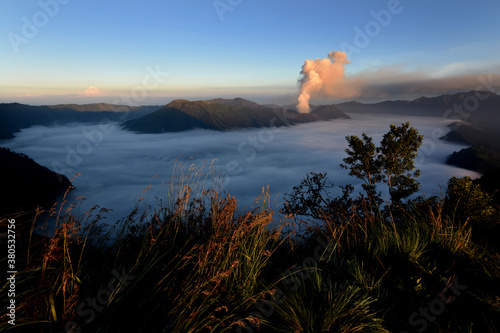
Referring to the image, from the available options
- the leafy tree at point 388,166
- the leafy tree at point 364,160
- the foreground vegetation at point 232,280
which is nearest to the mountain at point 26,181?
the leafy tree at point 388,166

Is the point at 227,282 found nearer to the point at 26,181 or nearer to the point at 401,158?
the point at 401,158

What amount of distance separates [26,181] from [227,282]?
101 m

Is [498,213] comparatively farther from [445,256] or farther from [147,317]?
[147,317]

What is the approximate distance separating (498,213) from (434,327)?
3890 mm

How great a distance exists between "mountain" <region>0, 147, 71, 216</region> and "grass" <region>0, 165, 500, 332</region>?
255 feet

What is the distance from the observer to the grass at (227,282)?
1883 mm

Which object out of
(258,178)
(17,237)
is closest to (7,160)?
(17,237)

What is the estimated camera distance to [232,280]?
2439 mm

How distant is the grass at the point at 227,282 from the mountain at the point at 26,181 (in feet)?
255

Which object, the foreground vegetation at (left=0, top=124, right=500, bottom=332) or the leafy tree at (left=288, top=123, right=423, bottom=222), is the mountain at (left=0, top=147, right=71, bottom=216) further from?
the foreground vegetation at (left=0, top=124, right=500, bottom=332)

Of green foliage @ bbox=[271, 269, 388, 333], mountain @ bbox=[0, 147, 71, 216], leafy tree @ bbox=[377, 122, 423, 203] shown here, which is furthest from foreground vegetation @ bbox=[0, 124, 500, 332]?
mountain @ bbox=[0, 147, 71, 216]

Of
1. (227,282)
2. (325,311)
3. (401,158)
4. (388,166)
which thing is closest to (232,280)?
(227,282)

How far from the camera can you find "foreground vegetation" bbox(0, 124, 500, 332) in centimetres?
190

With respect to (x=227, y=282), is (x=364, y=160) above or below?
below
